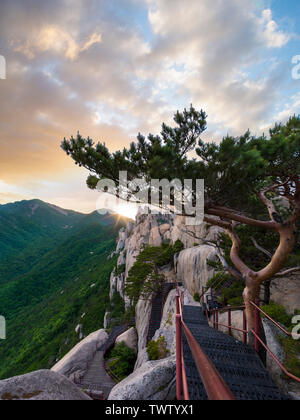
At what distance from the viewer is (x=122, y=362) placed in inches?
659

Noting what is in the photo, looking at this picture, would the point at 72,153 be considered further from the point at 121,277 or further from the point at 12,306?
the point at 12,306

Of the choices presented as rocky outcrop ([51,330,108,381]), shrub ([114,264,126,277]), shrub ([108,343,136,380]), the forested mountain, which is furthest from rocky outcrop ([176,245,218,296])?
the forested mountain

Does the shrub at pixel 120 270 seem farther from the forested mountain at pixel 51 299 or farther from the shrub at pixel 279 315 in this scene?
the shrub at pixel 279 315

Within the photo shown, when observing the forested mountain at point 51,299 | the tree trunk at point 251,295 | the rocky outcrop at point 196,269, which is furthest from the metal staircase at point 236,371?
the forested mountain at point 51,299

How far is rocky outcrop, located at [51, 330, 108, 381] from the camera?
1660cm

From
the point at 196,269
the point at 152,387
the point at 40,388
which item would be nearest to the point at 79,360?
the point at 196,269

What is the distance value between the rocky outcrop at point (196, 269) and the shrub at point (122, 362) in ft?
25.9

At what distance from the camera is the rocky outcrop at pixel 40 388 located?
13.6 ft

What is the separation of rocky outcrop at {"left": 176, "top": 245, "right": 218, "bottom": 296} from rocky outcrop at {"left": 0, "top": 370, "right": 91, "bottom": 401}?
14239mm

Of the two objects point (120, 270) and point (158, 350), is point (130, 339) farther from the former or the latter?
point (120, 270)

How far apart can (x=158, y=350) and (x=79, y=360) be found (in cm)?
1282

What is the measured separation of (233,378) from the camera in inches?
140

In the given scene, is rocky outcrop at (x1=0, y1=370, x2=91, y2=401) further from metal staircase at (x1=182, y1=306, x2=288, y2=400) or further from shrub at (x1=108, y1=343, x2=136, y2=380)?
shrub at (x1=108, y1=343, x2=136, y2=380)

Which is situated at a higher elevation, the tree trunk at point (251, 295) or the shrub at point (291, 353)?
the tree trunk at point (251, 295)
